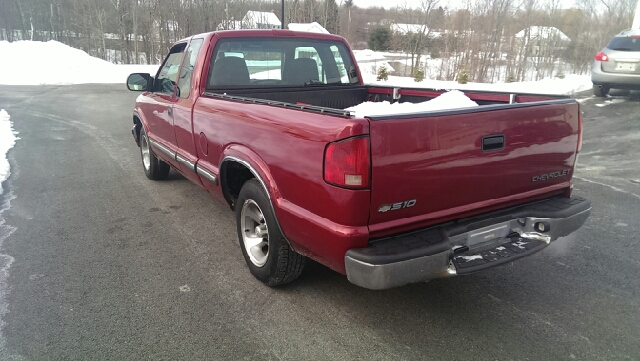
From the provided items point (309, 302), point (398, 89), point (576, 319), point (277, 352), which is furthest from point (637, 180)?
point (277, 352)

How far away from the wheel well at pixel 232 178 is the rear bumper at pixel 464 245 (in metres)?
1.54

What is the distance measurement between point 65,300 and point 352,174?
2363 mm

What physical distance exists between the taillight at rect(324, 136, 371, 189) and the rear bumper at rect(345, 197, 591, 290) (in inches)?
15.3

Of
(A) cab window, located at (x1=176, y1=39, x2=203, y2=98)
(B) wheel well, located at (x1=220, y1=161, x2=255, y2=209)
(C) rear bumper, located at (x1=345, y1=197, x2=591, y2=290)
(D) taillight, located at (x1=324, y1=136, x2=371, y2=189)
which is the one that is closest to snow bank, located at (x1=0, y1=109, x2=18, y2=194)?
(A) cab window, located at (x1=176, y1=39, x2=203, y2=98)

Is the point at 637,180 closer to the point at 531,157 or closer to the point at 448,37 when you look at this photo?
the point at 531,157

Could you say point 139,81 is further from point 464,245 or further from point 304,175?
point 464,245

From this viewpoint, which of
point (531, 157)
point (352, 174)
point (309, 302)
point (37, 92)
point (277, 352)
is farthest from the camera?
point (37, 92)

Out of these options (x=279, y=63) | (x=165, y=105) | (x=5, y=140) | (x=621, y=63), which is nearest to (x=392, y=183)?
(x=279, y=63)

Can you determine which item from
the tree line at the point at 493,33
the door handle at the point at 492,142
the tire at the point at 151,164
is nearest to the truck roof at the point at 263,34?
the tire at the point at 151,164

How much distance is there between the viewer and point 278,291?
3.40m

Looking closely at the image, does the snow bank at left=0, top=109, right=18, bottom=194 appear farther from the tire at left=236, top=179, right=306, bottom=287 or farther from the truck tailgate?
the truck tailgate

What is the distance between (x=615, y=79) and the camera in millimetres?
11914

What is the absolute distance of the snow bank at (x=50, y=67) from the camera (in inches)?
966

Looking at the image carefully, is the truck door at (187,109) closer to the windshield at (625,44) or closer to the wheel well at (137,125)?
the wheel well at (137,125)
